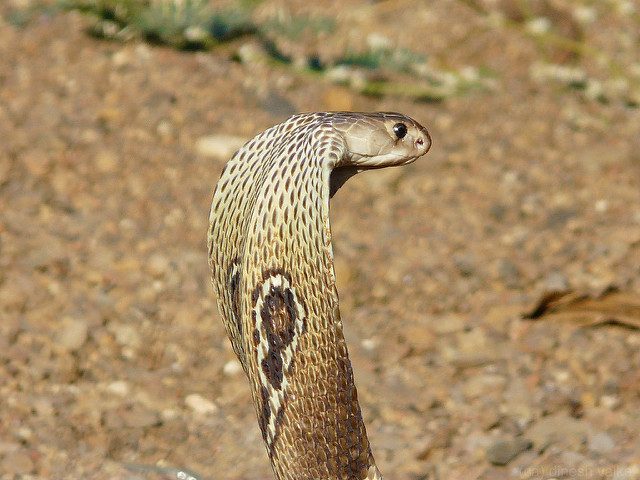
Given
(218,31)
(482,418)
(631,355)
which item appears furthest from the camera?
(218,31)

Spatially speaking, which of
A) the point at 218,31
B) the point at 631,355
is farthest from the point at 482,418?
the point at 218,31

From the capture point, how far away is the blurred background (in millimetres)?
3066

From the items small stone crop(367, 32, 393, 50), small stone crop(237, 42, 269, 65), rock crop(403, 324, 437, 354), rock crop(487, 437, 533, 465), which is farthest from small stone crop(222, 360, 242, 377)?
small stone crop(367, 32, 393, 50)

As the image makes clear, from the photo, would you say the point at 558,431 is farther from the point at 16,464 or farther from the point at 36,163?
the point at 36,163

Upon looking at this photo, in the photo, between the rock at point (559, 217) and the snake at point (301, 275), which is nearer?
the snake at point (301, 275)

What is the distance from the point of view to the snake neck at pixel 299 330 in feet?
6.45

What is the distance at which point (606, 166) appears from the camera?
4602 millimetres

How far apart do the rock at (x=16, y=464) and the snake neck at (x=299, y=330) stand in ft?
2.94

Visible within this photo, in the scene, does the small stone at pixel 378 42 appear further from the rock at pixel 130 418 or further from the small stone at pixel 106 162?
the rock at pixel 130 418

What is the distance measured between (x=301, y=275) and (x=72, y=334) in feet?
4.99

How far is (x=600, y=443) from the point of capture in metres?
3.01

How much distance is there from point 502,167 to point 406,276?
92cm

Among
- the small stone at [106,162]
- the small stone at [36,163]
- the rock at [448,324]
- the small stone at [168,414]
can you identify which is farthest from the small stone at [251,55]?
the small stone at [168,414]

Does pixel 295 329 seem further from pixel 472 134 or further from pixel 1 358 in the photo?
pixel 472 134
